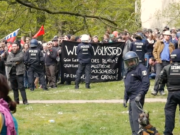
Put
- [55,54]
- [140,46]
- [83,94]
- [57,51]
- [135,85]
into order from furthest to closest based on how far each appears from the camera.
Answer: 1. [57,51]
2. [55,54]
3. [140,46]
4. [83,94]
5. [135,85]

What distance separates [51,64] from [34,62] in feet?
4.23

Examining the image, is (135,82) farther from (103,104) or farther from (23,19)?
(23,19)

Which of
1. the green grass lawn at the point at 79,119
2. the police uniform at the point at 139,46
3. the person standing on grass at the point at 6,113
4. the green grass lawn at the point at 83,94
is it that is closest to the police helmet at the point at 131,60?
the green grass lawn at the point at 79,119

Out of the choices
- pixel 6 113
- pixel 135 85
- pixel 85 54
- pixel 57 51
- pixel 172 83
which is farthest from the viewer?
pixel 57 51

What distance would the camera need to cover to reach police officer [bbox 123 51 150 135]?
9766 mm

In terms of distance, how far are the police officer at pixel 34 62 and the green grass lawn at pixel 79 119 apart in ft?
16.3

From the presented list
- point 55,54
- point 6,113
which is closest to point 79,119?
point 6,113

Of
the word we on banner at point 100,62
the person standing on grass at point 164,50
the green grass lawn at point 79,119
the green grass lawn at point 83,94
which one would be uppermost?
the person standing on grass at point 164,50

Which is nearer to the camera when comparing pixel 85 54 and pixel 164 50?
pixel 164 50

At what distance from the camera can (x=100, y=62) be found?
23406mm

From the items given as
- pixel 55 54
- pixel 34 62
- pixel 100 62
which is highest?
pixel 55 54

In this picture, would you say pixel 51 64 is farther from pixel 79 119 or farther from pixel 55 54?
pixel 79 119

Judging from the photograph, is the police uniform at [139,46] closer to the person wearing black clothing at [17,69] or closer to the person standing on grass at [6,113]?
the person wearing black clothing at [17,69]

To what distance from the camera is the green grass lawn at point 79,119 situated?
11.4 m
